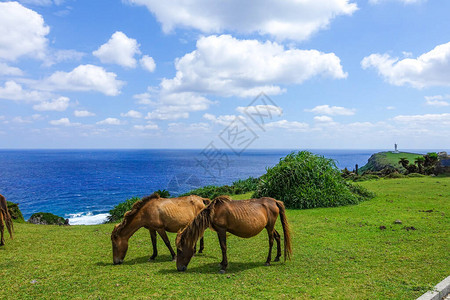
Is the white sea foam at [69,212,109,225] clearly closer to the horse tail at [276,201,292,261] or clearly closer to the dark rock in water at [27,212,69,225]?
the dark rock in water at [27,212,69,225]

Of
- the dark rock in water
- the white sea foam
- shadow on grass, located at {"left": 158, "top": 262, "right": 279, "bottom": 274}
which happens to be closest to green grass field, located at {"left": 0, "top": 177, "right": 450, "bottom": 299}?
shadow on grass, located at {"left": 158, "top": 262, "right": 279, "bottom": 274}

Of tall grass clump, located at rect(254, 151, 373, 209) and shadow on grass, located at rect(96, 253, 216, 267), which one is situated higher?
tall grass clump, located at rect(254, 151, 373, 209)

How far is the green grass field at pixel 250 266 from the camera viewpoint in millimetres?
5508

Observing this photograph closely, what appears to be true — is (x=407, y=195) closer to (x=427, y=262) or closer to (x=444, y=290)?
(x=427, y=262)

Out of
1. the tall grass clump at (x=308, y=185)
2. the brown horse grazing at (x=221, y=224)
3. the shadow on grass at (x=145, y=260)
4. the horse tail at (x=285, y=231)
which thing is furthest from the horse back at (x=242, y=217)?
the tall grass clump at (x=308, y=185)

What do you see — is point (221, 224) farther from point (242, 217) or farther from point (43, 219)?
point (43, 219)

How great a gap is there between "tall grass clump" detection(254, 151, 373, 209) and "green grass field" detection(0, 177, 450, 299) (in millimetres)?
4261

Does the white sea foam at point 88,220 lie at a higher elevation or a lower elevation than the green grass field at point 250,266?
lower

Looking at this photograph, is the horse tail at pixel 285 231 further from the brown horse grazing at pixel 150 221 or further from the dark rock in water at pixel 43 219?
the dark rock in water at pixel 43 219

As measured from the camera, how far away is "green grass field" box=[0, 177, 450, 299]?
551 cm

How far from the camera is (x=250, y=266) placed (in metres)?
7.01

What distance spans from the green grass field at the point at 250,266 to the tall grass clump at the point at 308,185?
4.26 meters

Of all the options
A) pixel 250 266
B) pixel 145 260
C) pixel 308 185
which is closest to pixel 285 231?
pixel 250 266

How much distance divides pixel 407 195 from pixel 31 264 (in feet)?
63.7
